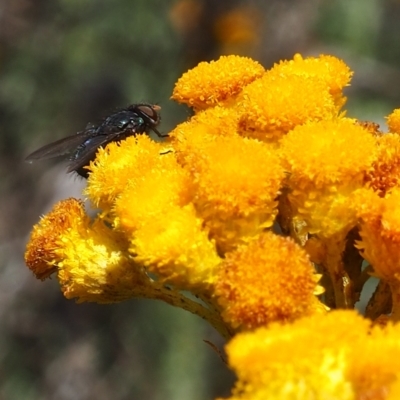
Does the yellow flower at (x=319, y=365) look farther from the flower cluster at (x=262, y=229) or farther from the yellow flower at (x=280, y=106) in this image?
the yellow flower at (x=280, y=106)

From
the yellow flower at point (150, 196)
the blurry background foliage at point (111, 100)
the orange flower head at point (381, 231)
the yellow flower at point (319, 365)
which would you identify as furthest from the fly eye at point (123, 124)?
the blurry background foliage at point (111, 100)

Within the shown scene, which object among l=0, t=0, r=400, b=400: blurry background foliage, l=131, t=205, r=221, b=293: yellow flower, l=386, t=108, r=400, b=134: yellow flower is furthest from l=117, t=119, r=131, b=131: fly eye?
l=0, t=0, r=400, b=400: blurry background foliage

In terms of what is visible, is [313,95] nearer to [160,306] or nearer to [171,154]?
[171,154]

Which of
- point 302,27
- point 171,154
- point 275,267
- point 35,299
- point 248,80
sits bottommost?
point 275,267

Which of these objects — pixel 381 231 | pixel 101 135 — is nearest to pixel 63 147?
pixel 101 135

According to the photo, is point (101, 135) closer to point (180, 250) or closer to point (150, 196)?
point (150, 196)

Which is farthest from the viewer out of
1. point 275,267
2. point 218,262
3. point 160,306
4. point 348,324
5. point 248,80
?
point 160,306

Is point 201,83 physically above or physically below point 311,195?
above

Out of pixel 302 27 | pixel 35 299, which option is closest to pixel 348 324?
pixel 35 299
